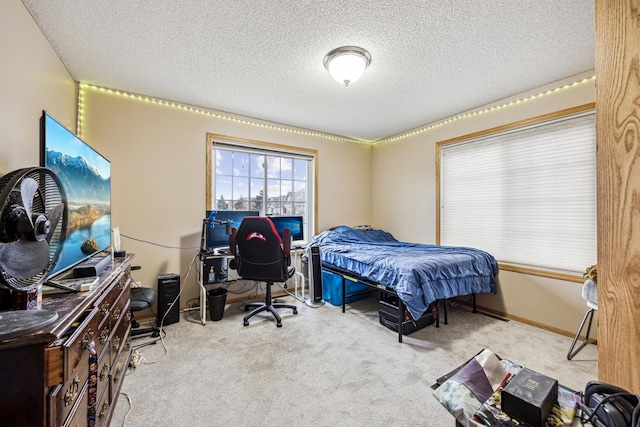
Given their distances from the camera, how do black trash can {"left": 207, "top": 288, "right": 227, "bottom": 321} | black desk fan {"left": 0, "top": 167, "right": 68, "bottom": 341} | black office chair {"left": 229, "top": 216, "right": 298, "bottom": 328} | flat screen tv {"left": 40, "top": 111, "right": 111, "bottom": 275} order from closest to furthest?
black desk fan {"left": 0, "top": 167, "right": 68, "bottom": 341}
flat screen tv {"left": 40, "top": 111, "right": 111, "bottom": 275}
black office chair {"left": 229, "top": 216, "right": 298, "bottom": 328}
black trash can {"left": 207, "top": 288, "right": 227, "bottom": 321}

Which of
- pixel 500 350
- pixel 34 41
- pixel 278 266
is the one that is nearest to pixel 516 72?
pixel 500 350

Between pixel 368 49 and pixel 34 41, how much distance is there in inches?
93.5

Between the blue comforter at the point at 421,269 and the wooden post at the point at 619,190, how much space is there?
1613 millimetres

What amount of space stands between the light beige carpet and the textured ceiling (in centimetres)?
253

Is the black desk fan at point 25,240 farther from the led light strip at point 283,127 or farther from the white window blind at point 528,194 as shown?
the white window blind at point 528,194

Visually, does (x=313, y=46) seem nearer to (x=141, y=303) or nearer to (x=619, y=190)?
(x=619, y=190)

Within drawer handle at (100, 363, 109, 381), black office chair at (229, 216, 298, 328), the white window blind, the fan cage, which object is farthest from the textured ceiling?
drawer handle at (100, 363, 109, 381)

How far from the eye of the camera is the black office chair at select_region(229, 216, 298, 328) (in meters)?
2.76

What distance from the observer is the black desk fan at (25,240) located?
828mm

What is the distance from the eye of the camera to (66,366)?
2.95ft

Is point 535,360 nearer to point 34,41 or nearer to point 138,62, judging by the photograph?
point 138,62

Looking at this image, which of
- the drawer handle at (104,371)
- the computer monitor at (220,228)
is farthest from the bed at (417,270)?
the drawer handle at (104,371)

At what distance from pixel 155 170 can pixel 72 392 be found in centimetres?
261

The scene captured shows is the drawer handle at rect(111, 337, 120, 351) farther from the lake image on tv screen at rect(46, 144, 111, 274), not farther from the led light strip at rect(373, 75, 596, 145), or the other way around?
the led light strip at rect(373, 75, 596, 145)
